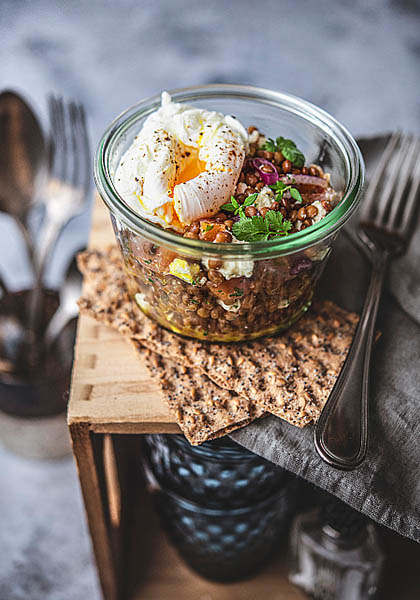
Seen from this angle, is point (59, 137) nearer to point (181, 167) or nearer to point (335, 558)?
point (181, 167)

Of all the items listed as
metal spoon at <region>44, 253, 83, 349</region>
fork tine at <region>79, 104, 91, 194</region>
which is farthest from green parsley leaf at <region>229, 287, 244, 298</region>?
fork tine at <region>79, 104, 91, 194</region>

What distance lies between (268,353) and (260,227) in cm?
16

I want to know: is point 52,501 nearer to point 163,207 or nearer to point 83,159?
point 83,159

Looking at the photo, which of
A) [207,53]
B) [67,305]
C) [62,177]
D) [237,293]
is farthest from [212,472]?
[207,53]

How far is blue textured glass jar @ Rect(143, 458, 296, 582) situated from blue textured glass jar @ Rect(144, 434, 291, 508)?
0.02 meters

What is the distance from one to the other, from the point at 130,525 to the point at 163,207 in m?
0.65

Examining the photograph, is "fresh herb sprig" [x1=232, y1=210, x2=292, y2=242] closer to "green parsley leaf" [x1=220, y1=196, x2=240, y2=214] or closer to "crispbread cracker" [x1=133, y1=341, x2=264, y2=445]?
"green parsley leaf" [x1=220, y1=196, x2=240, y2=214]

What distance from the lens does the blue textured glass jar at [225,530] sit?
857mm

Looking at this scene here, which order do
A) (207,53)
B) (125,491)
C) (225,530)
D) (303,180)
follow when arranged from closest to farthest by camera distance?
(303,180)
(225,530)
(125,491)
(207,53)

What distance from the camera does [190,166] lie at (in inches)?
25.7

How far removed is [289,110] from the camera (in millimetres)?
747

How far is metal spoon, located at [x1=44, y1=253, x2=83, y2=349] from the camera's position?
1.13 meters

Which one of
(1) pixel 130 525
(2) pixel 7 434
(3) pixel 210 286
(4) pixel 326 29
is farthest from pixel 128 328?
(4) pixel 326 29

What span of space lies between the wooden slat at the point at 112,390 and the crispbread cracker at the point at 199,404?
21 mm
